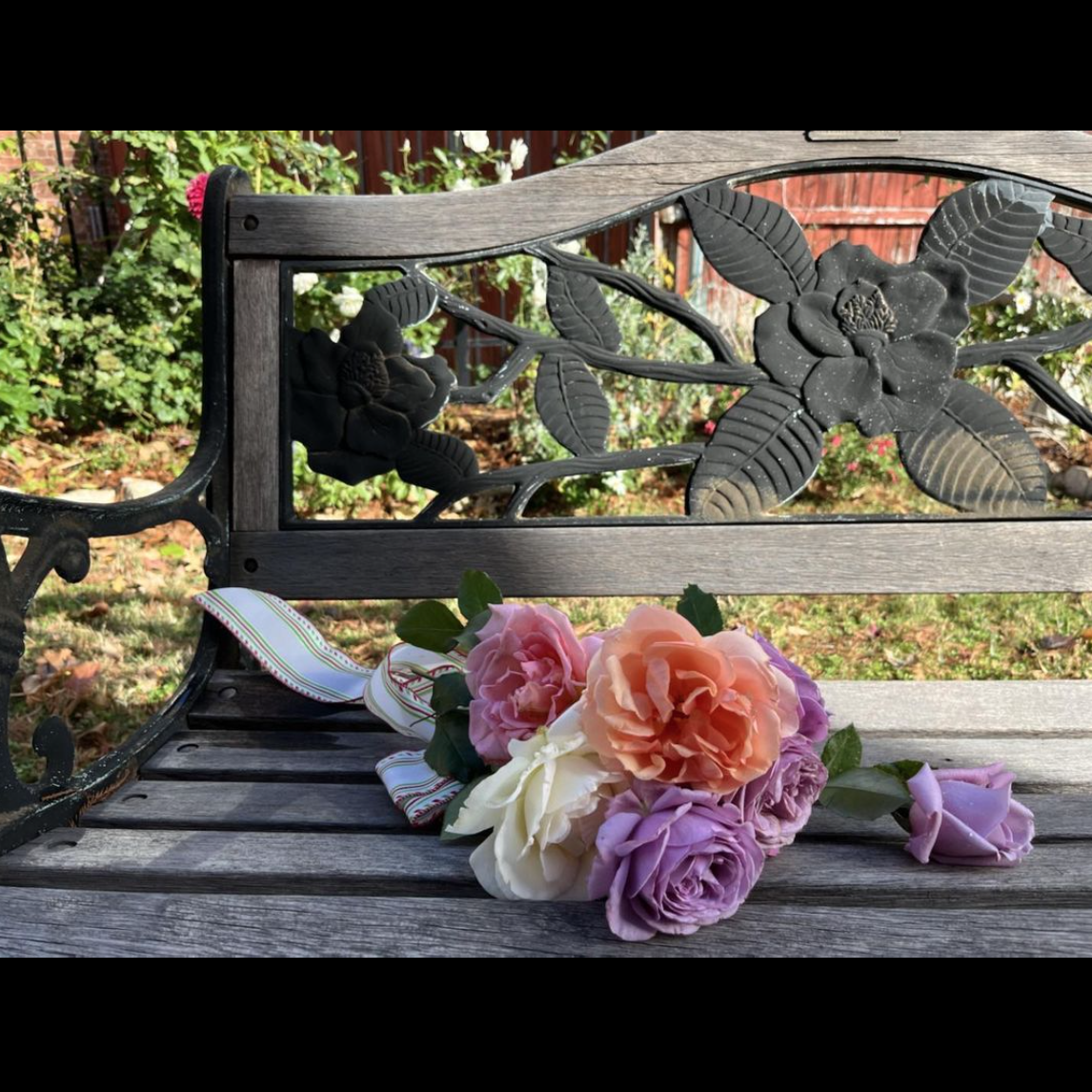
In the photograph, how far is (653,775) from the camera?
1.02 m

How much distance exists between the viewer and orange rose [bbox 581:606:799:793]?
1.01 metres

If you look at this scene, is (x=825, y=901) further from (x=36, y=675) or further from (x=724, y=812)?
(x=36, y=675)

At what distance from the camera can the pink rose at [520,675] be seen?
1159mm

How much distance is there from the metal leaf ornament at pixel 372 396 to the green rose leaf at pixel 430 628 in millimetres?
507

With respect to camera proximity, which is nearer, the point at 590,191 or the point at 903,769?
the point at 903,769

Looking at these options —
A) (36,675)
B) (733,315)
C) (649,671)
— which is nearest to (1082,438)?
(733,315)

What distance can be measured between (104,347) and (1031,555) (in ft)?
14.3

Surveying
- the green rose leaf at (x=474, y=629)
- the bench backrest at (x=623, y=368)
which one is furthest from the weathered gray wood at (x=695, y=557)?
the green rose leaf at (x=474, y=629)

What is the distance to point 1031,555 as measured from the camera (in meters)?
1.83

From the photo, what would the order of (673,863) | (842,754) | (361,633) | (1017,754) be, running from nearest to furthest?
(673,863) → (842,754) → (1017,754) → (361,633)

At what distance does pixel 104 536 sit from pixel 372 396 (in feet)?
1.86

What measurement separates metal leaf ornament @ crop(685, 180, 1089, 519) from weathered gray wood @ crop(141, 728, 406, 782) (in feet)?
2.16

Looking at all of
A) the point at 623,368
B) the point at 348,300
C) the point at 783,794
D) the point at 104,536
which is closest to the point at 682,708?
the point at 783,794

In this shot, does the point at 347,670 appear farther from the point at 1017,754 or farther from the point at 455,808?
the point at 1017,754
